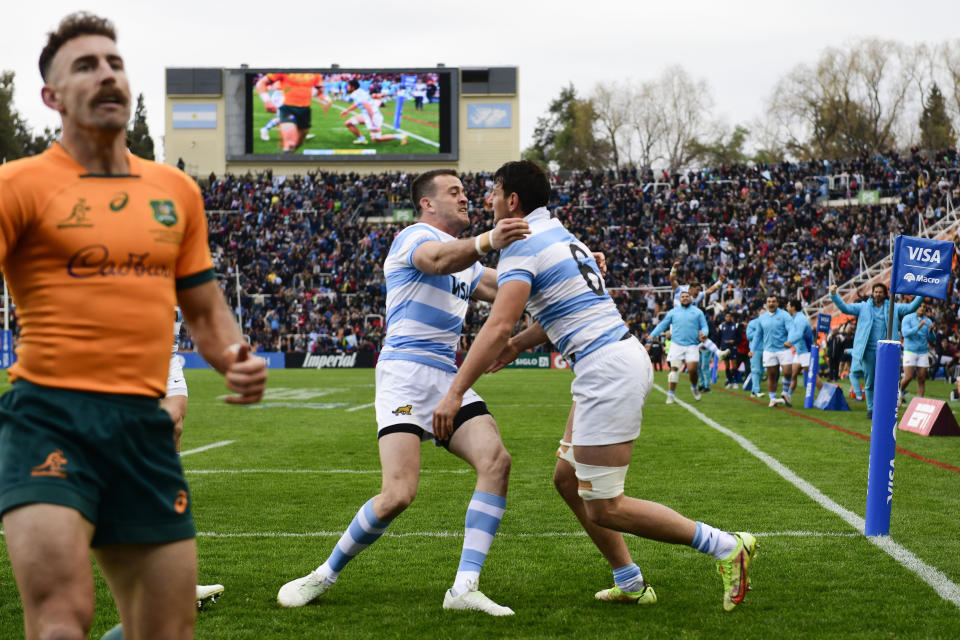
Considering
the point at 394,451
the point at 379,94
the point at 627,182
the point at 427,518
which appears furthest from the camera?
the point at 379,94

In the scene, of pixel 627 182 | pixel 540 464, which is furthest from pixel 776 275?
pixel 540 464

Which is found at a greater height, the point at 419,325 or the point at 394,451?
the point at 419,325

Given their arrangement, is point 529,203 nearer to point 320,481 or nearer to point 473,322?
point 320,481

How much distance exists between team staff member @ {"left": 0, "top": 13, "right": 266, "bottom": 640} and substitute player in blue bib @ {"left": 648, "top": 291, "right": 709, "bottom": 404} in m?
18.0

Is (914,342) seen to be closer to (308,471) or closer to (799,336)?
(799,336)

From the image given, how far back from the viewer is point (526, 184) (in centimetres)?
512

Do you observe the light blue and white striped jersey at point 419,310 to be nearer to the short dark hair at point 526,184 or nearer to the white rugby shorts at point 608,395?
the short dark hair at point 526,184

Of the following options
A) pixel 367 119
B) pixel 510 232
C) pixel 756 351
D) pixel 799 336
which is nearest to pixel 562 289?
pixel 510 232

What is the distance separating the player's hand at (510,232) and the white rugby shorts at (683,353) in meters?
16.1

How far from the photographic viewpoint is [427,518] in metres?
7.89

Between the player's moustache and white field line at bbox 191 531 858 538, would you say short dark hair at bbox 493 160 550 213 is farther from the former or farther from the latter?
white field line at bbox 191 531 858 538

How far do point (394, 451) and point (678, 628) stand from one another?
1.63m

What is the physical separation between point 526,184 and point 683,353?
16.0 m

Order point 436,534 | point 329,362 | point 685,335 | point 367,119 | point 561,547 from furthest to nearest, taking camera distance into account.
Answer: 1. point 367,119
2. point 329,362
3. point 685,335
4. point 436,534
5. point 561,547
